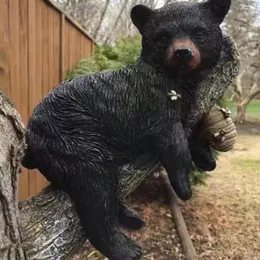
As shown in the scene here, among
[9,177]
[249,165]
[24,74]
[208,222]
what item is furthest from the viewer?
[249,165]

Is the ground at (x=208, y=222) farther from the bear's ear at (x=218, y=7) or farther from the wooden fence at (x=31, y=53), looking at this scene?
the bear's ear at (x=218, y=7)

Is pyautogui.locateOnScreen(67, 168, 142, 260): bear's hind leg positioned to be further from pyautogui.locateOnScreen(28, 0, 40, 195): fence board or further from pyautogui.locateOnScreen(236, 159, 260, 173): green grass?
pyautogui.locateOnScreen(236, 159, 260, 173): green grass

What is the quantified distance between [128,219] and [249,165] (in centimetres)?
515

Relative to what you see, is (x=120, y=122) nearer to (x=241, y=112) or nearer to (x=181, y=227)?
(x=181, y=227)

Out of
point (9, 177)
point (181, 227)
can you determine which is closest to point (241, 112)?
point (181, 227)

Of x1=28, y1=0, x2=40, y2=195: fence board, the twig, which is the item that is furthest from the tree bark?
the twig

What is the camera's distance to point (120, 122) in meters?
0.82

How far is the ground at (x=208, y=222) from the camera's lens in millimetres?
2855

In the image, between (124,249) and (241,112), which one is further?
(241,112)

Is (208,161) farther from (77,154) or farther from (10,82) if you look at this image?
(10,82)

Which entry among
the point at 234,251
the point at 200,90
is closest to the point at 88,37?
the point at 234,251

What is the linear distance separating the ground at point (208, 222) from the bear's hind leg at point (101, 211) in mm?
1891

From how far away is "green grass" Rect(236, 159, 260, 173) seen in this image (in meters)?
5.46

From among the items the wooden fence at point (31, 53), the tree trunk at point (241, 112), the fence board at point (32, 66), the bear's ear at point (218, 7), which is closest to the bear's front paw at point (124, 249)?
the bear's ear at point (218, 7)
